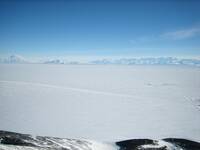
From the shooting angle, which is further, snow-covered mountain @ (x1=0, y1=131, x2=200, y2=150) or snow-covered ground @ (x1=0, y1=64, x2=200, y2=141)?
snow-covered ground @ (x1=0, y1=64, x2=200, y2=141)

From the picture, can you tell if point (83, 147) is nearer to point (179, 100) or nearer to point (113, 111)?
point (113, 111)

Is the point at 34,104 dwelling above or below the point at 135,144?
above

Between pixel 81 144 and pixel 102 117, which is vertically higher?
pixel 102 117

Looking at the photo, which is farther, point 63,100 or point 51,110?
point 63,100

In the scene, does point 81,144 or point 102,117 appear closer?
point 81,144

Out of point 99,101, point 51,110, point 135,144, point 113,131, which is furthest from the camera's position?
point 99,101

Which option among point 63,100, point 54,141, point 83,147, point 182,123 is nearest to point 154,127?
point 182,123

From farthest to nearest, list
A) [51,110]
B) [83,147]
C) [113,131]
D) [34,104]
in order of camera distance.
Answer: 1. [34,104]
2. [51,110]
3. [113,131]
4. [83,147]

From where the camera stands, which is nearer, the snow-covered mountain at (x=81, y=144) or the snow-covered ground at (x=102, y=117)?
the snow-covered mountain at (x=81, y=144)
